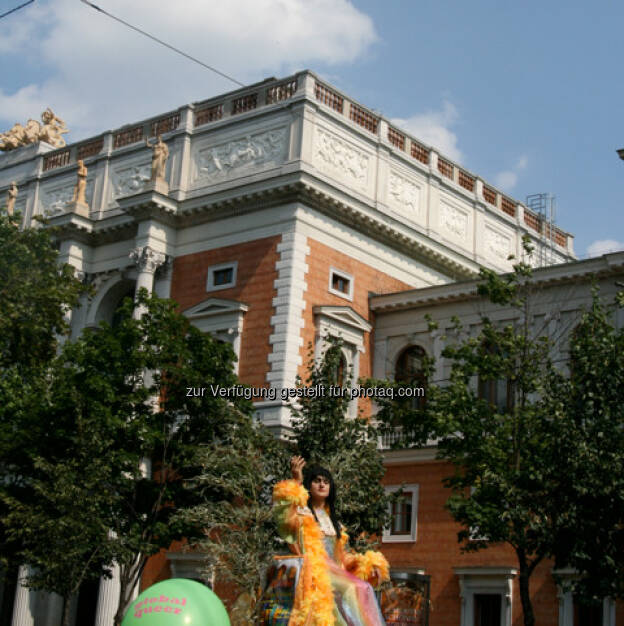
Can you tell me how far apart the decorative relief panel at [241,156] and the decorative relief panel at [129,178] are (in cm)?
258

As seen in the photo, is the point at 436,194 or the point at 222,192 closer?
the point at 222,192

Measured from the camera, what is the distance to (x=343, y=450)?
24.2m

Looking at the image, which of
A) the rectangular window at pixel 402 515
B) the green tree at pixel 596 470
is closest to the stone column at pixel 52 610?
the rectangular window at pixel 402 515

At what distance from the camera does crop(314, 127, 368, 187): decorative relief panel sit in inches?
1378

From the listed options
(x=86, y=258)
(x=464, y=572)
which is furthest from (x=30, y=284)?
(x=464, y=572)

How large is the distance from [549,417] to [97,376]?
11.9m

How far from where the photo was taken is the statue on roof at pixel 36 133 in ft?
148

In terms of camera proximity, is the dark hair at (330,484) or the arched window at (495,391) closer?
the dark hair at (330,484)

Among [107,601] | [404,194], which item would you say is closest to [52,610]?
[107,601]

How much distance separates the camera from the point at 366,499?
2438 cm

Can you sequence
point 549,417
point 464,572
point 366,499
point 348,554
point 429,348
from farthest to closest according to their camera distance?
point 429,348, point 464,572, point 366,499, point 549,417, point 348,554

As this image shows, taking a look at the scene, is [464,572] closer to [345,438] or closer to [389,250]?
[345,438]

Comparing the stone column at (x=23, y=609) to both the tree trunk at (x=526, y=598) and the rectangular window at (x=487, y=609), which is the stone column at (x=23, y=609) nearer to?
the rectangular window at (x=487, y=609)

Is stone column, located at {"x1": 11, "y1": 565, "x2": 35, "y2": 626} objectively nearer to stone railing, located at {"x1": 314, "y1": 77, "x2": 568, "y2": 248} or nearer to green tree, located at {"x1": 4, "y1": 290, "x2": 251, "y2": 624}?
green tree, located at {"x1": 4, "y1": 290, "x2": 251, "y2": 624}
